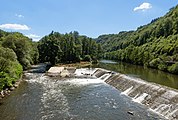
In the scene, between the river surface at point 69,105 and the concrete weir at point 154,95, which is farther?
the concrete weir at point 154,95

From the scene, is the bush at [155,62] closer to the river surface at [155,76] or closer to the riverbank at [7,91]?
the river surface at [155,76]

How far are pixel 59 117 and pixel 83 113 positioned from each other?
396cm

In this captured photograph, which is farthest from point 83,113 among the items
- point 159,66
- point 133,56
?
point 133,56

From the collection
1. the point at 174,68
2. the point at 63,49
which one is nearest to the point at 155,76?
the point at 174,68

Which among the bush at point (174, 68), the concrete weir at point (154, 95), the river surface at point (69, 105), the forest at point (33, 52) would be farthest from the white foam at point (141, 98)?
the bush at point (174, 68)

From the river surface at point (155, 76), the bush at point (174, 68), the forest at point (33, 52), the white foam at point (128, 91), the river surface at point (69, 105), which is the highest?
the forest at point (33, 52)

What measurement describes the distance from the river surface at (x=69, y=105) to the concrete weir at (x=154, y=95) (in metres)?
1.62

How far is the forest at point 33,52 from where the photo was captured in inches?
1932

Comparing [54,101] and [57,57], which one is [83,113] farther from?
[57,57]

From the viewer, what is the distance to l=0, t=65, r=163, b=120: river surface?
111ft

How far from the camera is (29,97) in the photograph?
150 ft

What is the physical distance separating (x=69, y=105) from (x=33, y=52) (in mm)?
65318

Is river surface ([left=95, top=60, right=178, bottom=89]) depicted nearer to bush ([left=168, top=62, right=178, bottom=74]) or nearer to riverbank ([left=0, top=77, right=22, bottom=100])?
bush ([left=168, top=62, right=178, bottom=74])

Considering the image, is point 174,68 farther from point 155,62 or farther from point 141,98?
point 141,98
